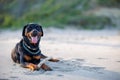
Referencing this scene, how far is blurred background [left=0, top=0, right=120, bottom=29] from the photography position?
14.6 meters

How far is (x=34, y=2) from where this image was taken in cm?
1712

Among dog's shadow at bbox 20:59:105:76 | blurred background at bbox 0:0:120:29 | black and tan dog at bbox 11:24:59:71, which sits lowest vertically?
dog's shadow at bbox 20:59:105:76

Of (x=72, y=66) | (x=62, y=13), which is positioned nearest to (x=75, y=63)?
(x=72, y=66)

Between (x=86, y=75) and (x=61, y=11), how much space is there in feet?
33.3

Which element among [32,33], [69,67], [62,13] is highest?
[62,13]

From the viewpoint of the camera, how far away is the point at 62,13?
51.9 feet

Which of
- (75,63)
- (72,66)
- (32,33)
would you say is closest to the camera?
(32,33)

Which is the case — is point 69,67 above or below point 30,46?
below

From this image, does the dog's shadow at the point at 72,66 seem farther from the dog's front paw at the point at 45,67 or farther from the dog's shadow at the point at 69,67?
the dog's front paw at the point at 45,67

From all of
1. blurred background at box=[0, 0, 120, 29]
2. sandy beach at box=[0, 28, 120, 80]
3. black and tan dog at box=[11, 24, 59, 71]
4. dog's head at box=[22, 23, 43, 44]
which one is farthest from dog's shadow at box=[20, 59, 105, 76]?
blurred background at box=[0, 0, 120, 29]

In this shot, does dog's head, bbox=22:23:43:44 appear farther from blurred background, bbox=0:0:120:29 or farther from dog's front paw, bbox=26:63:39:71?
blurred background, bbox=0:0:120:29

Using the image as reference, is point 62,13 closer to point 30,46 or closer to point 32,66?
point 30,46

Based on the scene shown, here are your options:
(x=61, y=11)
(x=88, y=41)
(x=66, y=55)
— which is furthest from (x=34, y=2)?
(x=66, y=55)

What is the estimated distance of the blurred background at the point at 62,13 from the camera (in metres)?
14.6
